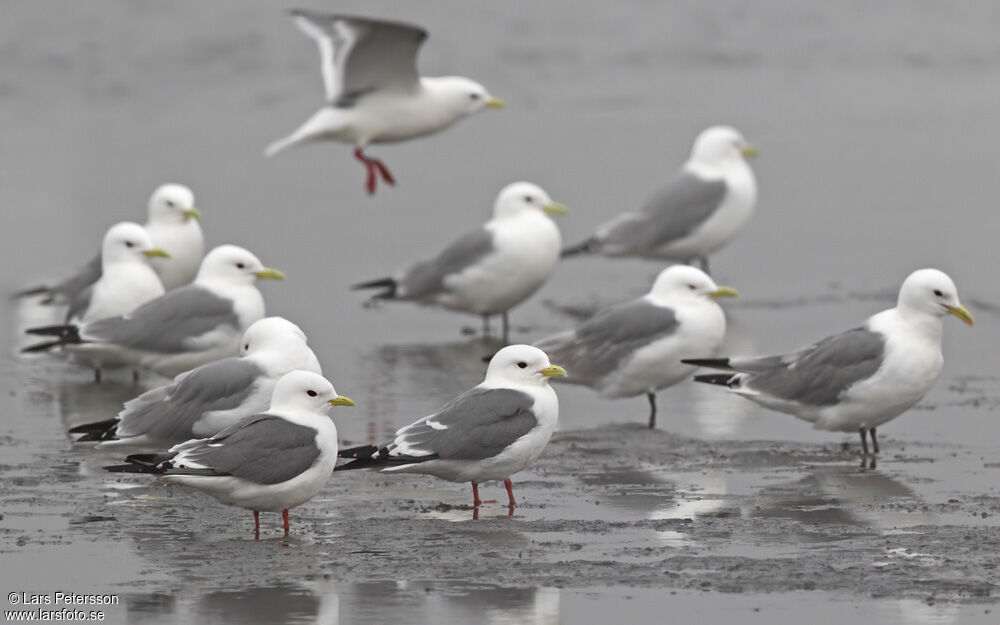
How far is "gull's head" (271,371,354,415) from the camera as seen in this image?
885 cm

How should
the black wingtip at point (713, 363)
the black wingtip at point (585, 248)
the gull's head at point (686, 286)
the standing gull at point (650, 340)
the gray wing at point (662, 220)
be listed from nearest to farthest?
the black wingtip at point (713, 363) → the standing gull at point (650, 340) → the gull's head at point (686, 286) → the gray wing at point (662, 220) → the black wingtip at point (585, 248)

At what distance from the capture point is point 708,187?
53.3 feet

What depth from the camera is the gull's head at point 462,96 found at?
17328mm

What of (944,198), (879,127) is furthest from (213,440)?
(879,127)

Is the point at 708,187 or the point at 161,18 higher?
the point at 161,18

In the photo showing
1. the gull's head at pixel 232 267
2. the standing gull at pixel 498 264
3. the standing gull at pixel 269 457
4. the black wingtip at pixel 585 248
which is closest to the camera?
the standing gull at pixel 269 457

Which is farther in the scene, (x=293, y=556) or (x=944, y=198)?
(x=944, y=198)

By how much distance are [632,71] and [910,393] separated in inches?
699

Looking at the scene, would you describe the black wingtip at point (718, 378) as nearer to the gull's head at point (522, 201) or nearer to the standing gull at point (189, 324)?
the standing gull at point (189, 324)

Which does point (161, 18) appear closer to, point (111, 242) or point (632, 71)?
point (632, 71)

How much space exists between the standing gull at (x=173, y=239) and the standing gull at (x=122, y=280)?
35.8 inches

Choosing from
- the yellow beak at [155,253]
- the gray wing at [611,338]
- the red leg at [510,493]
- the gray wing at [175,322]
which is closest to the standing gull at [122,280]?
the yellow beak at [155,253]

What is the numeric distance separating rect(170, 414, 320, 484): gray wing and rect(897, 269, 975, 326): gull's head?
380 centimetres

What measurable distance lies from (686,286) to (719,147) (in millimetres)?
4854
